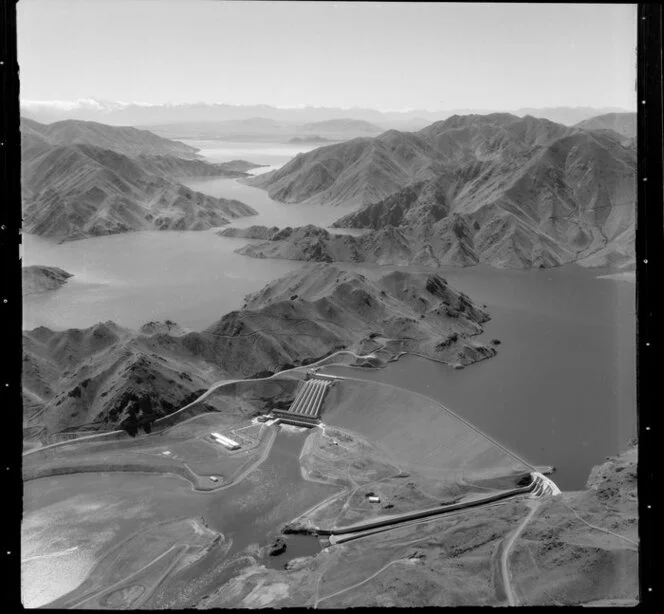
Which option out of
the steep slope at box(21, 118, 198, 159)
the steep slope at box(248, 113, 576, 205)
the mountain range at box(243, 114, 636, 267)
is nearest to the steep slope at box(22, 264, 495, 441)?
the mountain range at box(243, 114, 636, 267)

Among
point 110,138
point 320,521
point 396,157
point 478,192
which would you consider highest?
point 110,138

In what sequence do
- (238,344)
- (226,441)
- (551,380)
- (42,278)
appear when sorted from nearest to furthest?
1. (226,441)
2. (551,380)
3. (238,344)
4. (42,278)

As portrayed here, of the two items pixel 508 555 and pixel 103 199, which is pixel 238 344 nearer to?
pixel 508 555

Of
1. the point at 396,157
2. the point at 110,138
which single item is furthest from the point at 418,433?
the point at 110,138

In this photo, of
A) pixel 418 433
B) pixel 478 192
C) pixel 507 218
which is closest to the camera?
pixel 418 433

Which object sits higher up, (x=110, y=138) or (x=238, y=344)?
(x=110, y=138)

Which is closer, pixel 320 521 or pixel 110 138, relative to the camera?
pixel 320 521

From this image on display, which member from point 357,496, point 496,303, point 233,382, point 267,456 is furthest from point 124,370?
point 496,303
